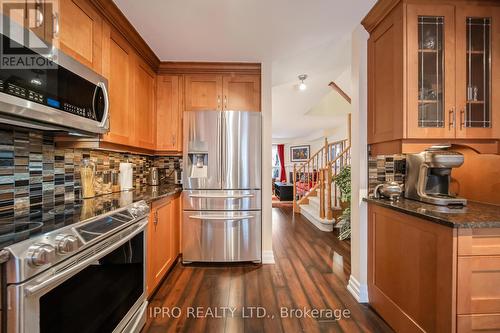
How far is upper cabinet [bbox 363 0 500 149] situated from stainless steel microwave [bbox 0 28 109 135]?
Answer: 2.07 m

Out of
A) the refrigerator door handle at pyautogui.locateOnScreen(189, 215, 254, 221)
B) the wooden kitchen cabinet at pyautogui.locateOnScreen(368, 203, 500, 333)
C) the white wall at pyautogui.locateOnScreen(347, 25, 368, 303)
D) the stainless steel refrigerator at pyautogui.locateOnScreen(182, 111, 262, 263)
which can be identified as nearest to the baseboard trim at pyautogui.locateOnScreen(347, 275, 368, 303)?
the white wall at pyautogui.locateOnScreen(347, 25, 368, 303)

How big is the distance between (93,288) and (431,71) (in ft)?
8.18

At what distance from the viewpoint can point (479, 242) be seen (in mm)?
1154

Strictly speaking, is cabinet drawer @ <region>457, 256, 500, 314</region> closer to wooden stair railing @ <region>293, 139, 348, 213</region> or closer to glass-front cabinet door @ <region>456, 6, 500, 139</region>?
glass-front cabinet door @ <region>456, 6, 500, 139</region>

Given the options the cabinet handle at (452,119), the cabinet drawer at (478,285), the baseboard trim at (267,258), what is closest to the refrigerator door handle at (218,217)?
the baseboard trim at (267,258)

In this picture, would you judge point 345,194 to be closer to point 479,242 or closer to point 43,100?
point 479,242

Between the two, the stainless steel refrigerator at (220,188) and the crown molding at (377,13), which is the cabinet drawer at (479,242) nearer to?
the crown molding at (377,13)

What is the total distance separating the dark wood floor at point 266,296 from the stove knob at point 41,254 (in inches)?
45.1

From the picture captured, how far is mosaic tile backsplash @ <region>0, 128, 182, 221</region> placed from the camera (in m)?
1.24

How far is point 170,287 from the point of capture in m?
2.12

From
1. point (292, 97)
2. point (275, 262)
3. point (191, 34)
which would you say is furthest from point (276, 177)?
point (191, 34)

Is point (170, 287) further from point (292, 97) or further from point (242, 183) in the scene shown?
point (292, 97)

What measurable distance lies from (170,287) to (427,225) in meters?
2.15

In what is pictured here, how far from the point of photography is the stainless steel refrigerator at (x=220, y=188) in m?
2.49
